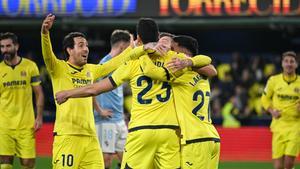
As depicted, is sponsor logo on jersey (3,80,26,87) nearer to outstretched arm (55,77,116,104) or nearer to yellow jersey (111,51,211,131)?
outstretched arm (55,77,116,104)

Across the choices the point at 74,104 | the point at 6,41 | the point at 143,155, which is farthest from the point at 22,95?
the point at 143,155

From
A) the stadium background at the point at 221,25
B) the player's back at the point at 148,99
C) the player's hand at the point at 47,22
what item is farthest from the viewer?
the stadium background at the point at 221,25

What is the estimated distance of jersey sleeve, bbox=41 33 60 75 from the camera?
9977 mm

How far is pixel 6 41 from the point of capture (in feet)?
40.5

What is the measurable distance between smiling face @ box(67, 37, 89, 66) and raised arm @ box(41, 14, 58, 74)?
268 millimetres

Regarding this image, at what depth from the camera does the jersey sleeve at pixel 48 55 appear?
32.7 ft

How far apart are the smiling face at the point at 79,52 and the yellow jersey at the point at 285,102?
5.02 metres

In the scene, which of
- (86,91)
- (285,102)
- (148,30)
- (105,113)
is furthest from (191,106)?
(285,102)

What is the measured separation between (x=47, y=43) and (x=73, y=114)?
0.93m

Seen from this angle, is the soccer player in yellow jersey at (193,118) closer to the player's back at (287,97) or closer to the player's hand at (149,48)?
the player's hand at (149,48)

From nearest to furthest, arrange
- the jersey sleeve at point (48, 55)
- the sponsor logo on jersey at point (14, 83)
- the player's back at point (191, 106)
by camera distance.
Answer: the player's back at point (191, 106) → the jersey sleeve at point (48, 55) → the sponsor logo on jersey at point (14, 83)

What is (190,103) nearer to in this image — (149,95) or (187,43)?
(149,95)

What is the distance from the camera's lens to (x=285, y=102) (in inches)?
563

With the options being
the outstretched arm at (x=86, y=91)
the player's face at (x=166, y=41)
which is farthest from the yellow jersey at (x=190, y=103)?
the outstretched arm at (x=86, y=91)
